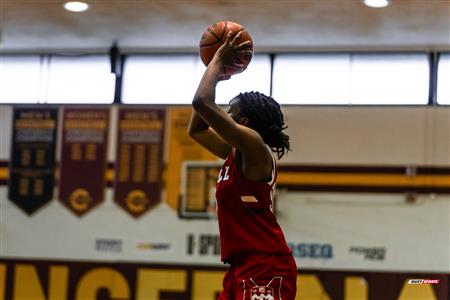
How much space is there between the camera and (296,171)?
26.6 feet

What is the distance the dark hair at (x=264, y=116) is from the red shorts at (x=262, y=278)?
0.45 metres

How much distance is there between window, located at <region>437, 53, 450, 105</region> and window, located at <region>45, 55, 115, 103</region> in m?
3.53

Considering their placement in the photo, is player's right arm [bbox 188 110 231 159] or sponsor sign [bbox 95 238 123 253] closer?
player's right arm [bbox 188 110 231 159]

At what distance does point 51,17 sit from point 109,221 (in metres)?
2.30

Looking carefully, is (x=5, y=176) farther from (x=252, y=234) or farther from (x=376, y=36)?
(x=252, y=234)

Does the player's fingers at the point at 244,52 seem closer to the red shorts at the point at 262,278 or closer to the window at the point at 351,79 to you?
the red shorts at the point at 262,278

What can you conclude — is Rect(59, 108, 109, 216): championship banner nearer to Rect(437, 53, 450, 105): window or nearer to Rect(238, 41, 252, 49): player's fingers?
Rect(437, 53, 450, 105): window

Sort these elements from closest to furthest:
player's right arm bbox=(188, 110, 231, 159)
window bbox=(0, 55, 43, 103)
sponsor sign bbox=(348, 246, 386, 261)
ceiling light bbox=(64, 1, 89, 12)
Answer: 1. player's right arm bbox=(188, 110, 231, 159)
2. ceiling light bbox=(64, 1, 89, 12)
3. sponsor sign bbox=(348, 246, 386, 261)
4. window bbox=(0, 55, 43, 103)

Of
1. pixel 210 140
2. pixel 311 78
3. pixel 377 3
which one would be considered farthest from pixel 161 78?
pixel 210 140

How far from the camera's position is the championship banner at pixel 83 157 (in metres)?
8.50

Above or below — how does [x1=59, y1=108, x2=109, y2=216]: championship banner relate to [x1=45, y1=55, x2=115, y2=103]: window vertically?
below

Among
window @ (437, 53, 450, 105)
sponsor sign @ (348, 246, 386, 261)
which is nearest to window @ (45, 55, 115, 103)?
sponsor sign @ (348, 246, 386, 261)

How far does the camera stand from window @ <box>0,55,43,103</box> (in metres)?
8.83

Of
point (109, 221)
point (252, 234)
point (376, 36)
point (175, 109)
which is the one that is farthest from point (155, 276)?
point (252, 234)
